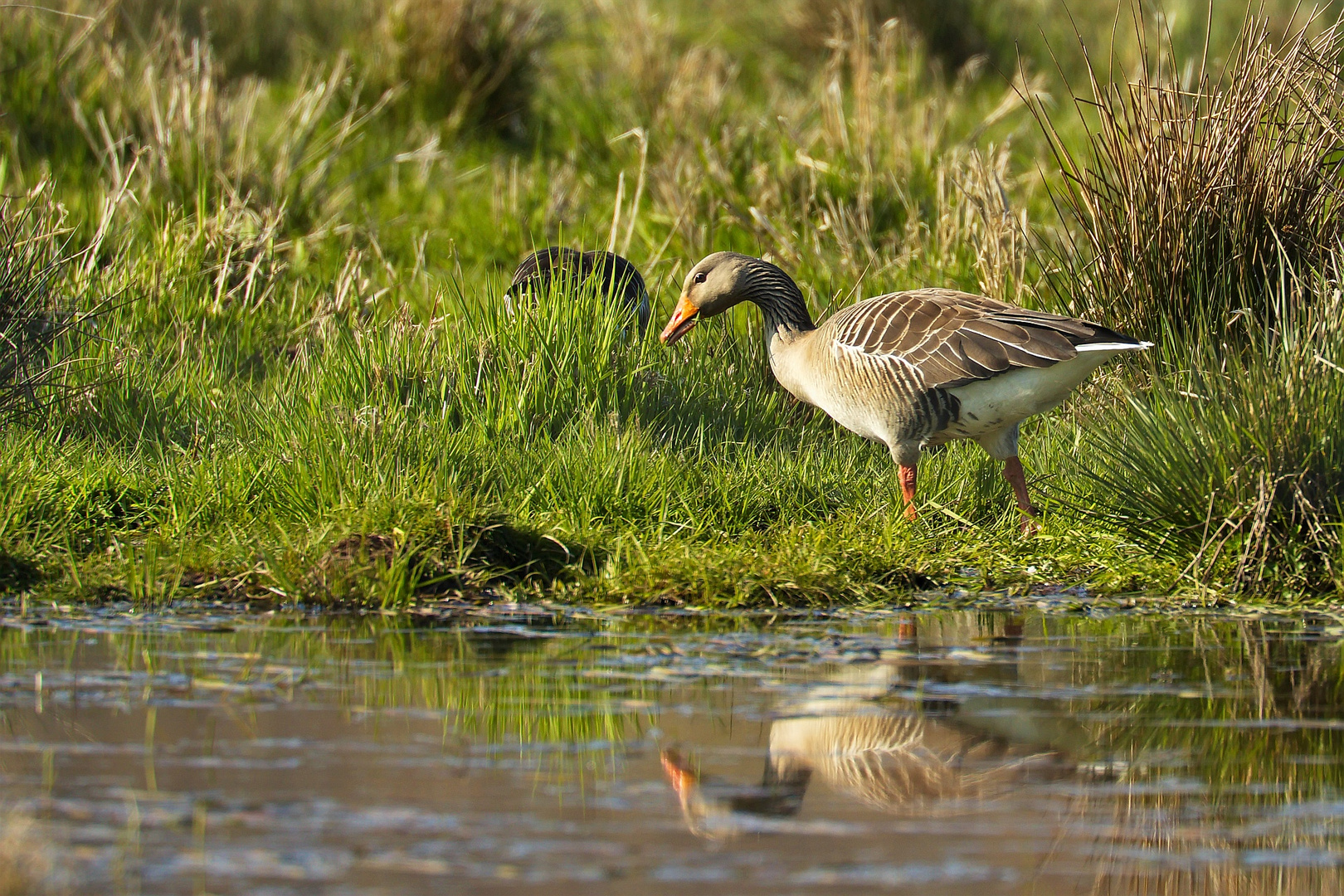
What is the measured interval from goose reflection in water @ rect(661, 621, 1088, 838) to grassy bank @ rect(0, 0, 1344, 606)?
53.0 inches

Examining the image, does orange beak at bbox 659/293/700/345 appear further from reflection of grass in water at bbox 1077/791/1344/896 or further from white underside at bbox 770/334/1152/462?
reflection of grass in water at bbox 1077/791/1344/896

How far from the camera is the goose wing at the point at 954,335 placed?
6.81 metres

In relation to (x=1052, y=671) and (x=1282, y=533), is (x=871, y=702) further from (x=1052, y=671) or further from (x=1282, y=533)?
(x=1282, y=533)

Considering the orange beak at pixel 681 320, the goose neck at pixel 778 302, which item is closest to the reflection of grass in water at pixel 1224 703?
the goose neck at pixel 778 302

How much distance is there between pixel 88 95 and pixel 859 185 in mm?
5631

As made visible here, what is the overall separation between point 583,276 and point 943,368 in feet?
8.89

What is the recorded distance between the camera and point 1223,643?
5402 mm

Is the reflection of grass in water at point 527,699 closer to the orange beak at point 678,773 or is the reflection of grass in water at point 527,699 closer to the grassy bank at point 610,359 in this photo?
the orange beak at point 678,773

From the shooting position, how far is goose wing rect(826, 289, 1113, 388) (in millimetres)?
6809

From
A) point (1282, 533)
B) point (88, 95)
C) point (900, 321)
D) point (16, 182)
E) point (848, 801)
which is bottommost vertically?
point (848, 801)

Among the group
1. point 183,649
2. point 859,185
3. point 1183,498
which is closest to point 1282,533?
point 1183,498

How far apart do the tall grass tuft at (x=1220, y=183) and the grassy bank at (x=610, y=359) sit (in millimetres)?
22

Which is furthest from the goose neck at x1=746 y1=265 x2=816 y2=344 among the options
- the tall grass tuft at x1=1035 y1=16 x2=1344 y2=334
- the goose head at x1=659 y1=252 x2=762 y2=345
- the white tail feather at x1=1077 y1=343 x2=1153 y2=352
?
the white tail feather at x1=1077 y1=343 x2=1153 y2=352

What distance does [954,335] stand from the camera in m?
7.10
